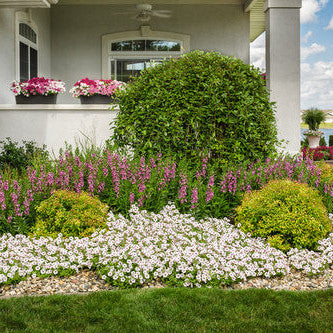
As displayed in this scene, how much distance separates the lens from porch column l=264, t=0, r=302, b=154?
7469mm

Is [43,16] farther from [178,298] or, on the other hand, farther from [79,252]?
[178,298]

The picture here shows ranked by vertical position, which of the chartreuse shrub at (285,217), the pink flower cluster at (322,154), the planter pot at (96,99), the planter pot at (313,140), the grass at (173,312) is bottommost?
the grass at (173,312)

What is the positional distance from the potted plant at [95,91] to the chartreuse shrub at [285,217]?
4121 millimetres

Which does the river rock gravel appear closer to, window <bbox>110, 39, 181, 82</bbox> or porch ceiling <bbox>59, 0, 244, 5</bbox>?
window <bbox>110, 39, 181, 82</bbox>

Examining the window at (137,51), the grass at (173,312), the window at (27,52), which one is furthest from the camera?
the window at (137,51)

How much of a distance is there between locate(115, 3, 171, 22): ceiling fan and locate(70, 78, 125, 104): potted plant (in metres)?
2.64

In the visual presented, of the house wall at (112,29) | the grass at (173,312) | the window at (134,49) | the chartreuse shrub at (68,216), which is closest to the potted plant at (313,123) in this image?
the house wall at (112,29)

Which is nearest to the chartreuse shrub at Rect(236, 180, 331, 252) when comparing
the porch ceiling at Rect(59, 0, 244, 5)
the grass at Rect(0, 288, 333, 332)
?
the grass at Rect(0, 288, 333, 332)

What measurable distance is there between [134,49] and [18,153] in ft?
16.3

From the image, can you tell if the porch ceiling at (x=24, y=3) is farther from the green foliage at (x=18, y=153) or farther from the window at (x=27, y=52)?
the green foliage at (x=18, y=153)

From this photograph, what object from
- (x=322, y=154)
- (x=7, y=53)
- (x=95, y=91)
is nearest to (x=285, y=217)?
(x=95, y=91)

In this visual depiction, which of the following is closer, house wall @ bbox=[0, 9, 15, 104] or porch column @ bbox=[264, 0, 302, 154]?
porch column @ bbox=[264, 0, 302, 154]

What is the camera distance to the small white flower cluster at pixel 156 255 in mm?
3357

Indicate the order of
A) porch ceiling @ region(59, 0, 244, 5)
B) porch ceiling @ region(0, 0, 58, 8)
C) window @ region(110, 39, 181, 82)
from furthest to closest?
1. window @ region(110, 39, 181, 82)
2. porch ceiling @ region(59, 0, 244, 5)
3. porch ceiling @ region(0, 0, 58, 8)
